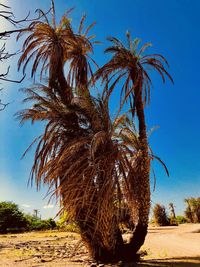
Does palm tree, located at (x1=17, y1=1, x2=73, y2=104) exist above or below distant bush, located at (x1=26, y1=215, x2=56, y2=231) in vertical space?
above

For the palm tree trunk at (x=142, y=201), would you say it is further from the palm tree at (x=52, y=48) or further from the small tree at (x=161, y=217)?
the small tree at (x=161, y=217)

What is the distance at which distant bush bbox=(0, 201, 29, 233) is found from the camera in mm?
42812

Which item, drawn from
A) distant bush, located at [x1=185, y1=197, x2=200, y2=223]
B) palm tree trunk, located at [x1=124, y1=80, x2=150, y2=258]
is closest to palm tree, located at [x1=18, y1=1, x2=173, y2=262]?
palm tree trunk, located at [x1=124, y1=80, x2=150, y2=258]

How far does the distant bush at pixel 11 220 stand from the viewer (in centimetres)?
4281

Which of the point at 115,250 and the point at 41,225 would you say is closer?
the point at 115,250

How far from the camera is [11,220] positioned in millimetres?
43594

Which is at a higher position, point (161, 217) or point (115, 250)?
point (161, 217)

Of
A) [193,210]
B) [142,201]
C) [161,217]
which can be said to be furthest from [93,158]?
[193,210]

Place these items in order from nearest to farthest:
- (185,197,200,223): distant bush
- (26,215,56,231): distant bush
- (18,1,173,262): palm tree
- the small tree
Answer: (18,1,173,262): palm tree < the small tree < (185,197,200,223): distant bush < (26,215,56,231): distant bush

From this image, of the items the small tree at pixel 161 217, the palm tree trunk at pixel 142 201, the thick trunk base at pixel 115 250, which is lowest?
the thick trunk base at pixel 115 250

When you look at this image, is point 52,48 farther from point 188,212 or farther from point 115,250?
point 188,212

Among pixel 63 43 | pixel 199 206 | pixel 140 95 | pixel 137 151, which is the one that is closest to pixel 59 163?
pixel 137 151

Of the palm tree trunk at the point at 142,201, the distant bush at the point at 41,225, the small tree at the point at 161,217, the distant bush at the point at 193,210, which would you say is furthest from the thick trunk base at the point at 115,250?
the distant bush at the point at 41,225

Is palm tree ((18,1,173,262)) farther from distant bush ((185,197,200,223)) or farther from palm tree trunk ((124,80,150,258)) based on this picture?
distant bush ((185,197,200,223))
